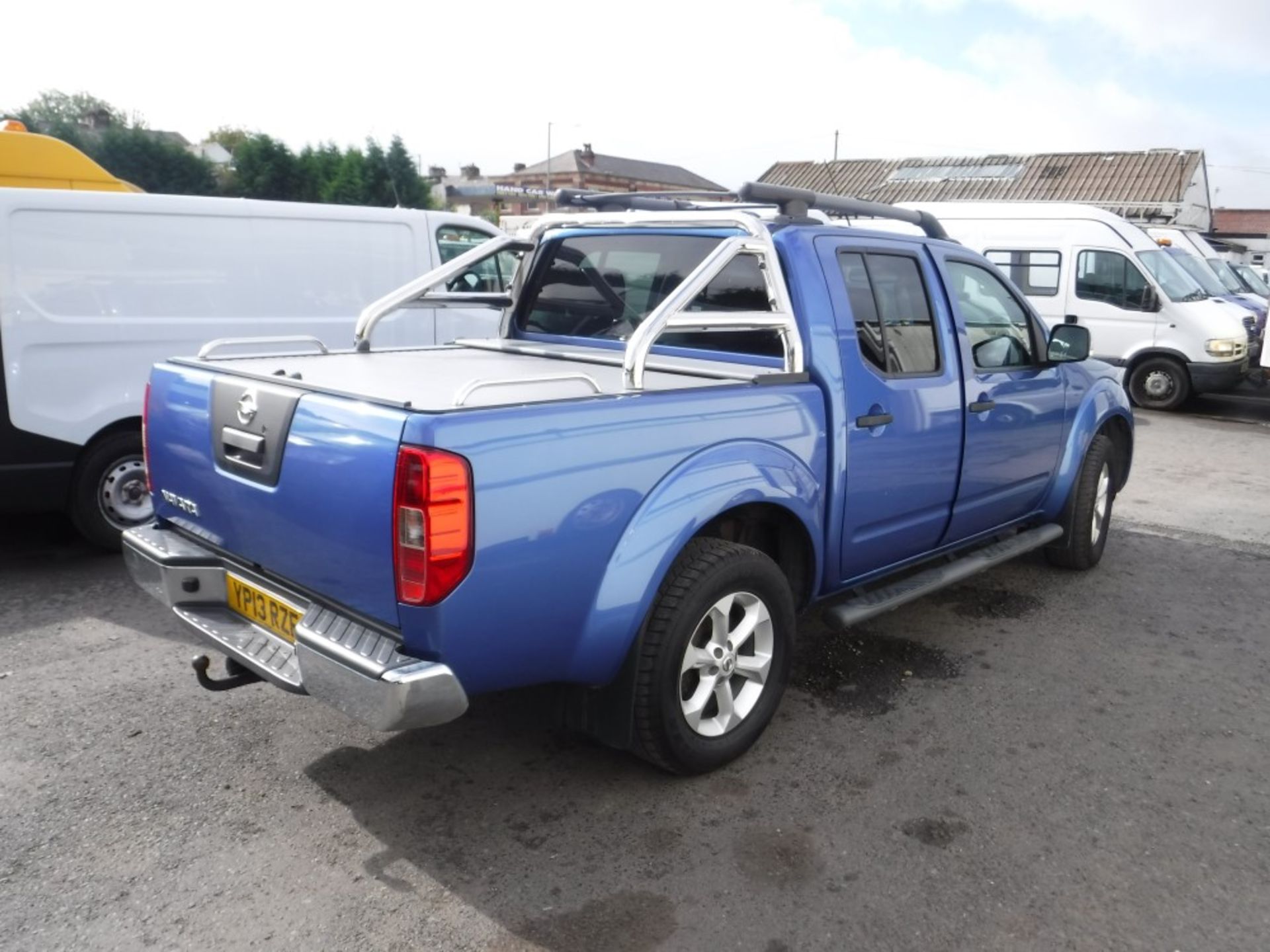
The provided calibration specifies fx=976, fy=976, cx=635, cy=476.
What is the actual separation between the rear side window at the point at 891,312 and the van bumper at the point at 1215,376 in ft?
31.1

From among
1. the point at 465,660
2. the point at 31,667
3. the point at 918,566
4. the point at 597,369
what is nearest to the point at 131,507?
the point at 31,667

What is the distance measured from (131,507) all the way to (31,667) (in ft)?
5.41

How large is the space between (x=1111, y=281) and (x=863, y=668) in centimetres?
990

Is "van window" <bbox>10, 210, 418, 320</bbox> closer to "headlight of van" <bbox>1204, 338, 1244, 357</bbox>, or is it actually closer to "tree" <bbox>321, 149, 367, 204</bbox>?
"headlight of van" <bbox>1204, 338, 1244, 357</bbox>

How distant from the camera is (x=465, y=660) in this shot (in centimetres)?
258

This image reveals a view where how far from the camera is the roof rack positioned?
11.9 ft

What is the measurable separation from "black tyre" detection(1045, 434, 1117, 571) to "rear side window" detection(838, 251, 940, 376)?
180 cm

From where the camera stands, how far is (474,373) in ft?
12.1

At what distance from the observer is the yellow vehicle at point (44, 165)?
7.37m

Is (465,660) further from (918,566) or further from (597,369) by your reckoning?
(918,566)

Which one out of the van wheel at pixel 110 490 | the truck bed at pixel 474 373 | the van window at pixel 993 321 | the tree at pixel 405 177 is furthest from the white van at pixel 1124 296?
the tree at pixel 405 177

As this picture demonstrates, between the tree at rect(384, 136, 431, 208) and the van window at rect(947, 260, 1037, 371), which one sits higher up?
the tree at rect(384, 136, 431, 208)

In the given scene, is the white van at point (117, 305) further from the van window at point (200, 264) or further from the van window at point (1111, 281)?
the van window at point (1111, 281)

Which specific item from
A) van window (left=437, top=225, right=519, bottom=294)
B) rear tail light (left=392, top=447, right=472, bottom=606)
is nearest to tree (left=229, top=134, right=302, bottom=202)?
van window (left=437, top=225, right=519, bottom=294)
